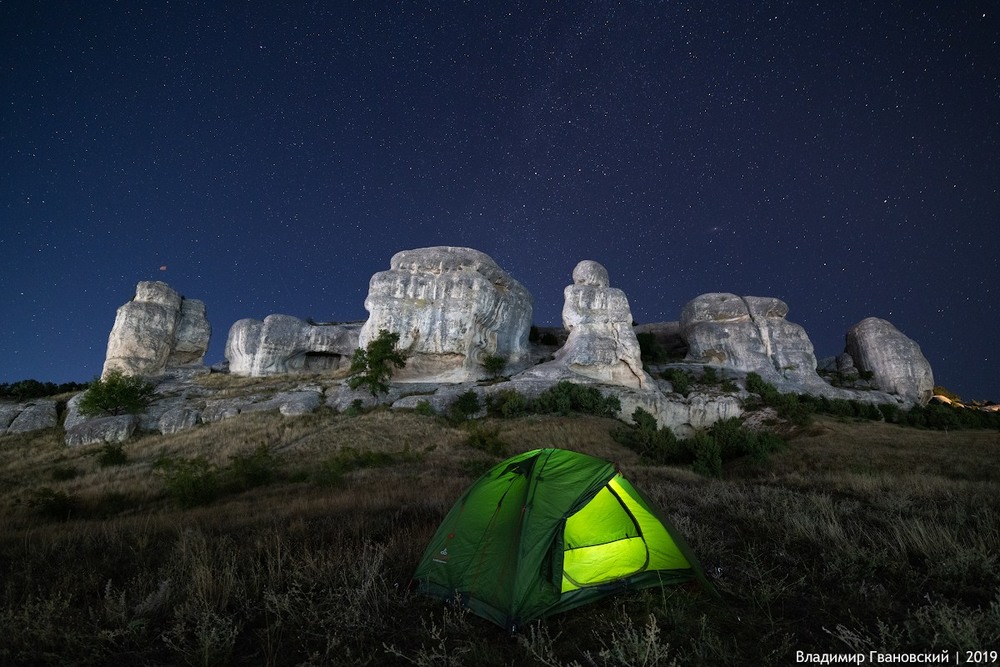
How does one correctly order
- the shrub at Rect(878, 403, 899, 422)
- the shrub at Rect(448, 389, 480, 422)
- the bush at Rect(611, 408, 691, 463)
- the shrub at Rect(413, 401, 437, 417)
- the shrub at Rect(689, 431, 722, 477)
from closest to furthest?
the shrub at Rect(689, 431, 722, 477), the bush at Rect(611, 408, 691, 463), the shrub at Rect(413, 401, 437, 417), the shrub at Rect(448, 389, 480, 422), the shrub at Rect(878, 403, 899, 422)

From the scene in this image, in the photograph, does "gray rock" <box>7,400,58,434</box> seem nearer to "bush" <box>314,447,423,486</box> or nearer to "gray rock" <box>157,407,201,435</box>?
"gray rock" <box>157,407,201,435</box>

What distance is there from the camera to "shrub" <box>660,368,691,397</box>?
34.8 meters

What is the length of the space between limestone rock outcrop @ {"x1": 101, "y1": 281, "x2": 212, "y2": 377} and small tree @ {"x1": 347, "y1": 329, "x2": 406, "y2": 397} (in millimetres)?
22475

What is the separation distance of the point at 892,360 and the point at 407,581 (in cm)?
5692

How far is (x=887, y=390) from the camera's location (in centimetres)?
4141

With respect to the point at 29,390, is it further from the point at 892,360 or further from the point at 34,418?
the point at 892,360

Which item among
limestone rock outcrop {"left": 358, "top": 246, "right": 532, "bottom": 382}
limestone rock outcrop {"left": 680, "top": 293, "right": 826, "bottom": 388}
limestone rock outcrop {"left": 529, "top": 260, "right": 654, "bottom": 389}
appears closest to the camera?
limestone rock outcrop {"left": 529, "top": 260, "right": 654, "bottom": 389}

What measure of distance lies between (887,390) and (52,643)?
192ft

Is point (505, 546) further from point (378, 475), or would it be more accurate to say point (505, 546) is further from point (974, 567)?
point (378, 475)

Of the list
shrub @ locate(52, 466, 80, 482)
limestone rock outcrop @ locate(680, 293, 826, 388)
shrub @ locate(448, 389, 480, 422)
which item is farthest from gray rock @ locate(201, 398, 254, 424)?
limestone rock outcrop @ locate(680, 293, 826, 388)

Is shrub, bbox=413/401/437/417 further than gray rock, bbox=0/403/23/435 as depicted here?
No

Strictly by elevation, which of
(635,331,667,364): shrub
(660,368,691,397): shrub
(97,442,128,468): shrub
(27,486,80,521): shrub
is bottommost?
(97,442,128,468): shrub

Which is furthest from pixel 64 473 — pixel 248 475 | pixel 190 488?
pixel 190 488

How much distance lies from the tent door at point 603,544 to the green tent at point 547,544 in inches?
0.4
